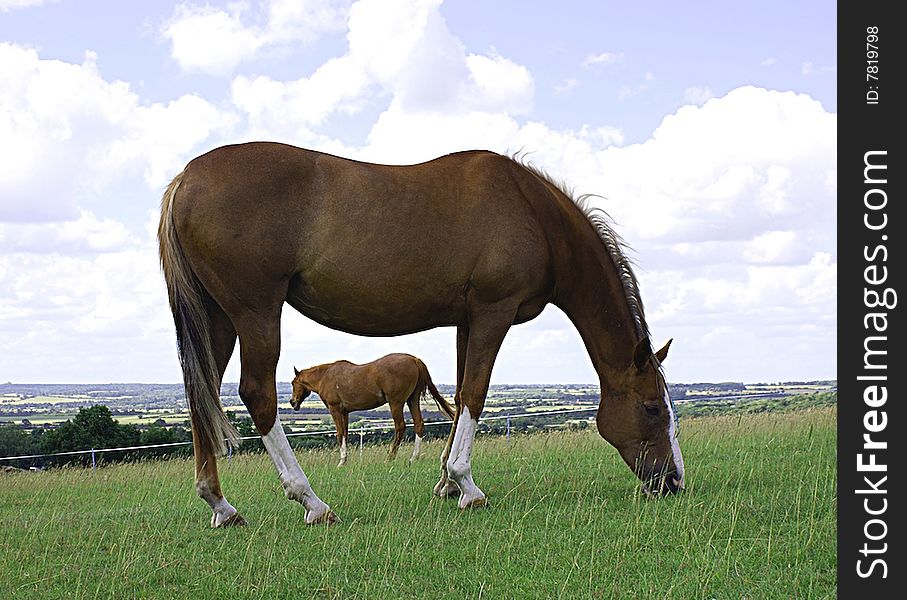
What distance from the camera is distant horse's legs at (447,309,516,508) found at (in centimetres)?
703

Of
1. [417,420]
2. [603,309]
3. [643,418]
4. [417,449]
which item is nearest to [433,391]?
[417,420]

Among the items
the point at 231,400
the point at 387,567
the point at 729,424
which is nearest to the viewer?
the point at 387,567

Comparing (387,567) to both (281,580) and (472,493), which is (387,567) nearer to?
(281,580)

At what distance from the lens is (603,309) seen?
7.62 m

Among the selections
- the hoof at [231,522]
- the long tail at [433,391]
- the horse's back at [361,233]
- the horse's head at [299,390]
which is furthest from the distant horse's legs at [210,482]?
the horse's head at [299,390]

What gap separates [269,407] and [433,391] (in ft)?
28.6

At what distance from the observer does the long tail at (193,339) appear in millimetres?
6578

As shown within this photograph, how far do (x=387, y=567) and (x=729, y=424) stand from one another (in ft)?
33.9

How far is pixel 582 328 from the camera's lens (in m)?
7.70

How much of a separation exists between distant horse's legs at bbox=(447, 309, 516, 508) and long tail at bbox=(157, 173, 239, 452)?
1.77m

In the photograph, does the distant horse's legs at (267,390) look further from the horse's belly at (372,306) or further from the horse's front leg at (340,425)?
the horse's front leg at (340,425)

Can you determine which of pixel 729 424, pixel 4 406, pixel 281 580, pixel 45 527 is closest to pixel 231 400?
pixel 4 406

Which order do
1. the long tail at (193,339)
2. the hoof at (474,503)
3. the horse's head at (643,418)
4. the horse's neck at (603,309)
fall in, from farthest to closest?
the horse's neck at (603,309) < the horse's head at (643,418) < the hoof at (474,503) < the long tail at (193,339)

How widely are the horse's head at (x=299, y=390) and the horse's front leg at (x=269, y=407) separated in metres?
10.8
